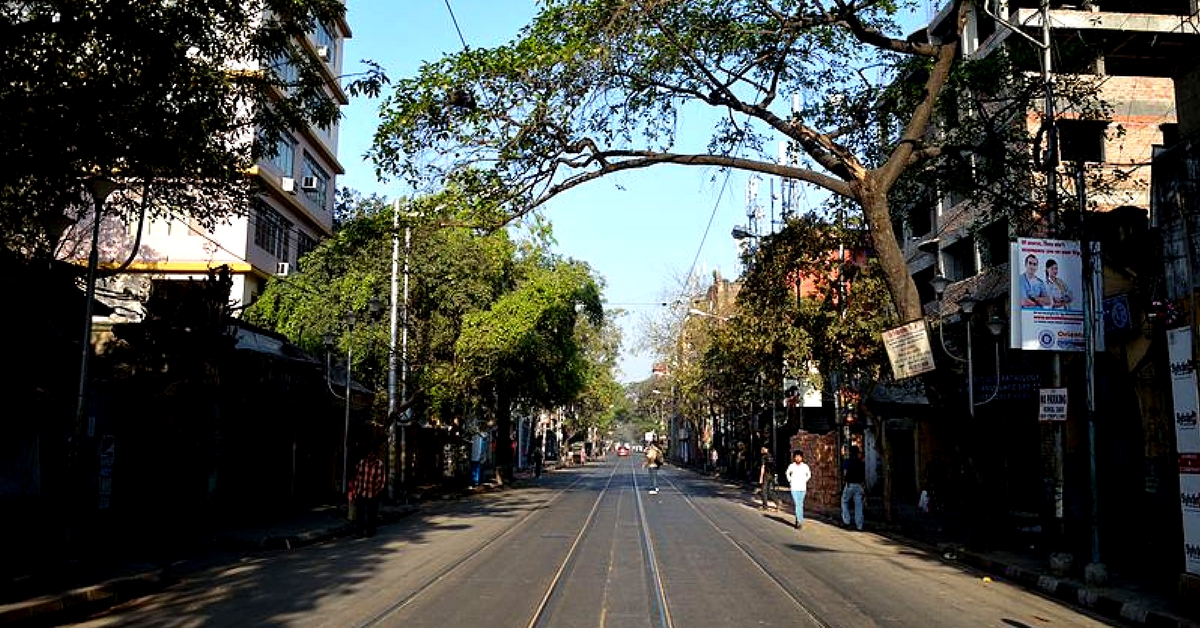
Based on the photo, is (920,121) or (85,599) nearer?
(85,599)

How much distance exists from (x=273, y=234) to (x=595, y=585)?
1128 inches

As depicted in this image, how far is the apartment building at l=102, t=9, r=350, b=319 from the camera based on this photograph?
107 feet

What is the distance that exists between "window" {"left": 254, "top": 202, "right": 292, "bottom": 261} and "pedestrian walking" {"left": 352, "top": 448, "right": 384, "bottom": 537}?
57.3 ft

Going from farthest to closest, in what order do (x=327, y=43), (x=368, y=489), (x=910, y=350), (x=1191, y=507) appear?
(x=327, y=43), (x=368, y=489), (x=910, y=350), (x=1191, y=507)

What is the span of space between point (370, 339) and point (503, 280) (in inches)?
220

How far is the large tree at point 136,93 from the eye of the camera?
10.8 meters

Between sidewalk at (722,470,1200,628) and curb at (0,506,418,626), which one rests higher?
curb at (0,506,418,626)

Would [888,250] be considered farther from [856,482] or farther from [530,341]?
[530,341]

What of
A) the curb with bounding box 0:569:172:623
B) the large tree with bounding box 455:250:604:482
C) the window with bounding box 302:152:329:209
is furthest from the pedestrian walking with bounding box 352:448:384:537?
the window with bounding box 302:152:329:209

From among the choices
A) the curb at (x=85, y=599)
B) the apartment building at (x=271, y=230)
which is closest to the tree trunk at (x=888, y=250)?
the curb at (x=85, y=599)

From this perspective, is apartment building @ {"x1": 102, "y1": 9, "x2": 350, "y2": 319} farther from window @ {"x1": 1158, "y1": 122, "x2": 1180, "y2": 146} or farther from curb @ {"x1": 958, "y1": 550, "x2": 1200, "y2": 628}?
→ window @ {"x1": 1158, "y1": 122, "x2": 1180, "y2": 146}

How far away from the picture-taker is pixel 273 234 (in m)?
36.4

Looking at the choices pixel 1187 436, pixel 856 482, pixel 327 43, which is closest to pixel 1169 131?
pixel 1187 436

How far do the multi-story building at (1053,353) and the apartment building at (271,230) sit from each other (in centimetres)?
2102
